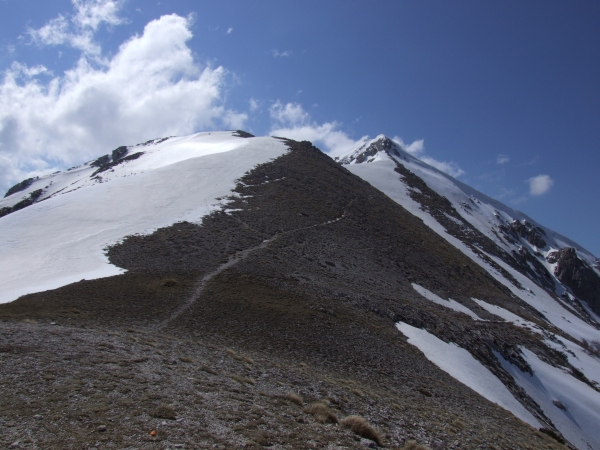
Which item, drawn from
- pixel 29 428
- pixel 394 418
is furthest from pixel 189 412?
pixel 394 418

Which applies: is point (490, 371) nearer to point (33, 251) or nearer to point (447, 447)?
point (447, 447)

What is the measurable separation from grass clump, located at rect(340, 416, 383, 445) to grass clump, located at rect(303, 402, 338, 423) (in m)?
0.35

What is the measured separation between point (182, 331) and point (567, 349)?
37818 mm

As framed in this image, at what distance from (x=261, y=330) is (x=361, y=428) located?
1000 cm

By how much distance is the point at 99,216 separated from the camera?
124 ft

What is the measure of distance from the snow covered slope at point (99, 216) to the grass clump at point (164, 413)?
52.2ft

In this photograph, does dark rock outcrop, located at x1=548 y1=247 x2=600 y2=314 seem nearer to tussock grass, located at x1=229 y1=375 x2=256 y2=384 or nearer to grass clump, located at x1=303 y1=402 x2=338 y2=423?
grass clump, located at x1=303 y1=402 x2=338 y2=423

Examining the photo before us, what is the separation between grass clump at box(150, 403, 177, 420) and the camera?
955 cm

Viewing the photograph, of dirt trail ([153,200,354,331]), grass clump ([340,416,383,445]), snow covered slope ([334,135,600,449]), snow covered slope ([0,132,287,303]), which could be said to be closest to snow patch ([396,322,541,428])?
snow covered slope ([334,135,600,449])

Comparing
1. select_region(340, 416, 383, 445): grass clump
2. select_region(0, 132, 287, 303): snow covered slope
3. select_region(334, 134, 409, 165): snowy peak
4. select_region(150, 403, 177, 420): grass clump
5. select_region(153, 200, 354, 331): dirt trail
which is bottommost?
select_region(340, 416, 383, 445): grass clump

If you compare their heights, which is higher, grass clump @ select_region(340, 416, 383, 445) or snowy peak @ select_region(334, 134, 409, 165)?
snowy peak @ select_region(334, 134, 409, 165)

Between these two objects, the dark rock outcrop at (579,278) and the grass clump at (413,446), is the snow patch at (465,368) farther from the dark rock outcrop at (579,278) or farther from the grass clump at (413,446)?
the dark rock outcrop at (579,278)

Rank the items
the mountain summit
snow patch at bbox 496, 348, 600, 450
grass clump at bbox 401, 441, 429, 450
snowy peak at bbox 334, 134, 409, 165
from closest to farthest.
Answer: the mountain summit < grass clump at bbox 401, 441, 429, 450 < snow patch at bbox 496, 348, 600, 450 < snowy peak at bbox 334, 134, 409, 165

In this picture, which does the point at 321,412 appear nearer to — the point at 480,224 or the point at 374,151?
the point at 480,224
